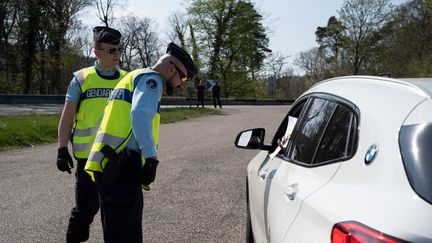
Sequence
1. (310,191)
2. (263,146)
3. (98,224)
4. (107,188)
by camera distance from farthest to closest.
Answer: (98,224), (263,146), (107,188), (310,191)

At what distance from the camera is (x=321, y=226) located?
1.87m

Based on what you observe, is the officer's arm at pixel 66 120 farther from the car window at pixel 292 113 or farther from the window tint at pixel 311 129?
the window tint at pixel 311 129

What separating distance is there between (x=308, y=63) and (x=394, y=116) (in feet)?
218

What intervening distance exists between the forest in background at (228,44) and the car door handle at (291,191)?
2987cm

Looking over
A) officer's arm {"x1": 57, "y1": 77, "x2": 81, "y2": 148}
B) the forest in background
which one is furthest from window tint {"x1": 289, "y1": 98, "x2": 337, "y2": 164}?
the forest in background

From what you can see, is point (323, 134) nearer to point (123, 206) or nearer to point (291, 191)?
point (291, 191)

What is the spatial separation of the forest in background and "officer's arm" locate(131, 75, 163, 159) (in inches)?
1164

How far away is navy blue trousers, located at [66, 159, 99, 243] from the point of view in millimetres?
4044

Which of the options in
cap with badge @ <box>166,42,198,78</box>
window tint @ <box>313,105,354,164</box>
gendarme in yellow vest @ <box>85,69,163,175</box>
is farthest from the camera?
cap with badge @ <box>166,42,198,78</box>

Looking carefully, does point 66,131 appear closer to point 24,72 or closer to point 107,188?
point 107,188

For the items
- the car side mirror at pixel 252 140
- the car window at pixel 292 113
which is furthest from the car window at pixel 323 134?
the car side mirror at pixel 252 140

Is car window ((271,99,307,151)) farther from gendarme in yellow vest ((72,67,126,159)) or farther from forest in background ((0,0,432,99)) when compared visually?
forest in background ((0,0,432,99))

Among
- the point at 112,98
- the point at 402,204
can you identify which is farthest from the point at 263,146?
the point at 402,204

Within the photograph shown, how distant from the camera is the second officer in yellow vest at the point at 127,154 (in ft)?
10.0
